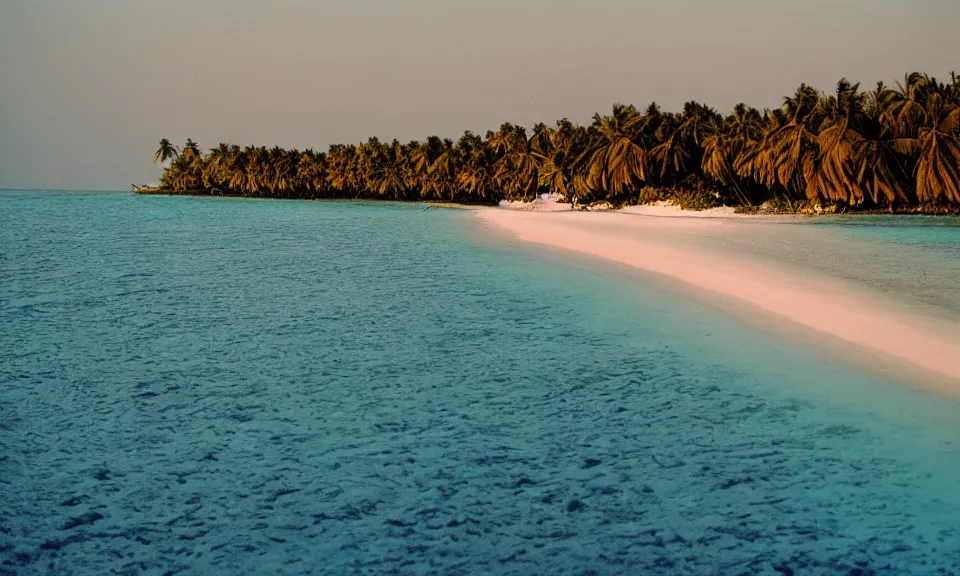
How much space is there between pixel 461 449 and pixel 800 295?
9052 mm

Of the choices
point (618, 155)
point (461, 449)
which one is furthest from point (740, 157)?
point (461, 449)

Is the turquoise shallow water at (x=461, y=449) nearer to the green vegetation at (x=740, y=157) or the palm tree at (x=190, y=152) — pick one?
the green vegetation at (x=740, y=157)

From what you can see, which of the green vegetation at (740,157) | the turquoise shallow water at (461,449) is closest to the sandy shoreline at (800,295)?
the turquoise shallow water at (461,449)

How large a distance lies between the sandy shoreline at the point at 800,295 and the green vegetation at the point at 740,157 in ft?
63.8

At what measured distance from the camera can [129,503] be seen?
19.4 ft

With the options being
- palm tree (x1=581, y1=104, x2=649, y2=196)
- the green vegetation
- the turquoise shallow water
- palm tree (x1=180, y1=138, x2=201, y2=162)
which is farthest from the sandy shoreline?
palm tree (x1=180, y1=138, x2=201, y2=162)

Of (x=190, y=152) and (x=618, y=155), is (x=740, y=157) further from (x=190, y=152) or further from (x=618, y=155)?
(x=190, y=152)

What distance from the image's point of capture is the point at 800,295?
14148 millimetres

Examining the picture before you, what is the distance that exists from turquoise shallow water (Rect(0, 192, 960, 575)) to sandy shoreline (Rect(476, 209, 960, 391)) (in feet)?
3.44

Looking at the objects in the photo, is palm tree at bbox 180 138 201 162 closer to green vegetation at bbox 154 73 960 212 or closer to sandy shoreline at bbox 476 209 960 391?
green vegetation at bbox 154 73 960 212

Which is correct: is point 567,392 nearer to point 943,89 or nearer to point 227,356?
point 227,356

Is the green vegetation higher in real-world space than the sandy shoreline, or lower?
higher

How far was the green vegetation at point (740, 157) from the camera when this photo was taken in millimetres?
43312

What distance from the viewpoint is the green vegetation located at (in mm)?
43312
